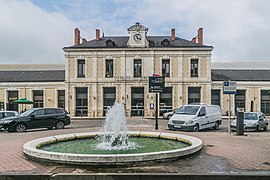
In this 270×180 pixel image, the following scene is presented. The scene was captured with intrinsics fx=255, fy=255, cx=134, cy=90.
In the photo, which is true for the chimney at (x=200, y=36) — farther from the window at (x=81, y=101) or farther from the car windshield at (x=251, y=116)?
the car windshield at (x=251, y=116)

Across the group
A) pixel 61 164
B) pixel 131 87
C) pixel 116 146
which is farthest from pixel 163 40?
pixel 61 164

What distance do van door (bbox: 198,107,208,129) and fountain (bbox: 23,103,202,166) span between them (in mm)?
6100

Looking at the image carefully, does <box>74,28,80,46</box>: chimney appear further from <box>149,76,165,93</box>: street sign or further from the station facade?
<box>149,76,165,93</box>: street sign

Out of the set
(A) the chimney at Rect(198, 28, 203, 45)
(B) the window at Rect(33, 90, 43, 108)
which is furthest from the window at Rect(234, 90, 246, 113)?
(B) the window at Rect(33, 90, 43, 108)

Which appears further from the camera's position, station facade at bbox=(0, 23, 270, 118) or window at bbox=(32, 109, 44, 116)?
station facade at bbox=(0, 23, 270, 118)

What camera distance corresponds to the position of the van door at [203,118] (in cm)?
1662

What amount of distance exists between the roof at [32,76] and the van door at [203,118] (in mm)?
25597

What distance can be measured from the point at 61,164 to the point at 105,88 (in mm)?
29132

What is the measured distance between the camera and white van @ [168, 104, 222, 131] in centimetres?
1599

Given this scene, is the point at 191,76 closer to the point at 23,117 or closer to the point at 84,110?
the point at 84,110

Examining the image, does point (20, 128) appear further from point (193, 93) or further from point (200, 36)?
point (200, 36)

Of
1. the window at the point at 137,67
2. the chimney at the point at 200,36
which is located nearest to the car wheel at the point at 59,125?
the window at the point at 137,67

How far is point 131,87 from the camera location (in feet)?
115

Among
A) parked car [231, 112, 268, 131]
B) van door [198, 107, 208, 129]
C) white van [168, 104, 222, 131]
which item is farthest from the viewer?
parked car [231, 112, 268, 131]
